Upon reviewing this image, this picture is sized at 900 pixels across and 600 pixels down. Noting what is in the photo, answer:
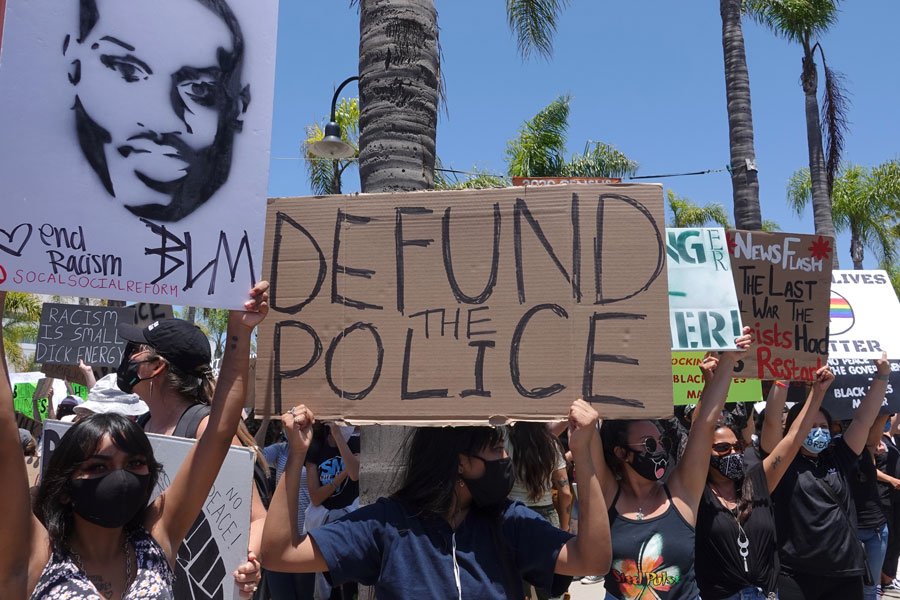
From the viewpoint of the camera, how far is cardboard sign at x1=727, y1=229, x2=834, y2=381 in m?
4.09

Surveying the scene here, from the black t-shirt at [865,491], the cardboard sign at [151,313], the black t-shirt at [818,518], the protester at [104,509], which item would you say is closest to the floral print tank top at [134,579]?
the protester at [104,509]

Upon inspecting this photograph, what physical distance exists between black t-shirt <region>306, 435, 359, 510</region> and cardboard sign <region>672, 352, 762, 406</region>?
2.39 meters

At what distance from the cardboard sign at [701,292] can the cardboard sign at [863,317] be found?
2088 mm

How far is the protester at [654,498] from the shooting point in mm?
3174

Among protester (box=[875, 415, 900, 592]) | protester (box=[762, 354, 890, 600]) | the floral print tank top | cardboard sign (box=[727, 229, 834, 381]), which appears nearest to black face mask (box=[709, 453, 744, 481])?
cardboard sign (box=[727, 229, 834, 381])

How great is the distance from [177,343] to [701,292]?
2.42m

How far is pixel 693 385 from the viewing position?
5023mm

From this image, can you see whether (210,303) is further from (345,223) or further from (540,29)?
(540,29)

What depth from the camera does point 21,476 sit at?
73.6 inches

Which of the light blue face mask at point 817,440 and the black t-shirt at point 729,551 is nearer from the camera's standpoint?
the black t-shirt at point 729,551

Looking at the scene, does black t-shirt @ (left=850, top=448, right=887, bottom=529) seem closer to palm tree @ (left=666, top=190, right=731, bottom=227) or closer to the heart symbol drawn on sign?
the heart symbol drawn on sign

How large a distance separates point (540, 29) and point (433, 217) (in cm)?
511

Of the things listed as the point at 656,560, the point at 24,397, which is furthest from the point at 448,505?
the point at 24,397

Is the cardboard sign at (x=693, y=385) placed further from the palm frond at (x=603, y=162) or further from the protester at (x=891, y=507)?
the palm frond at (x=603, y=162)
